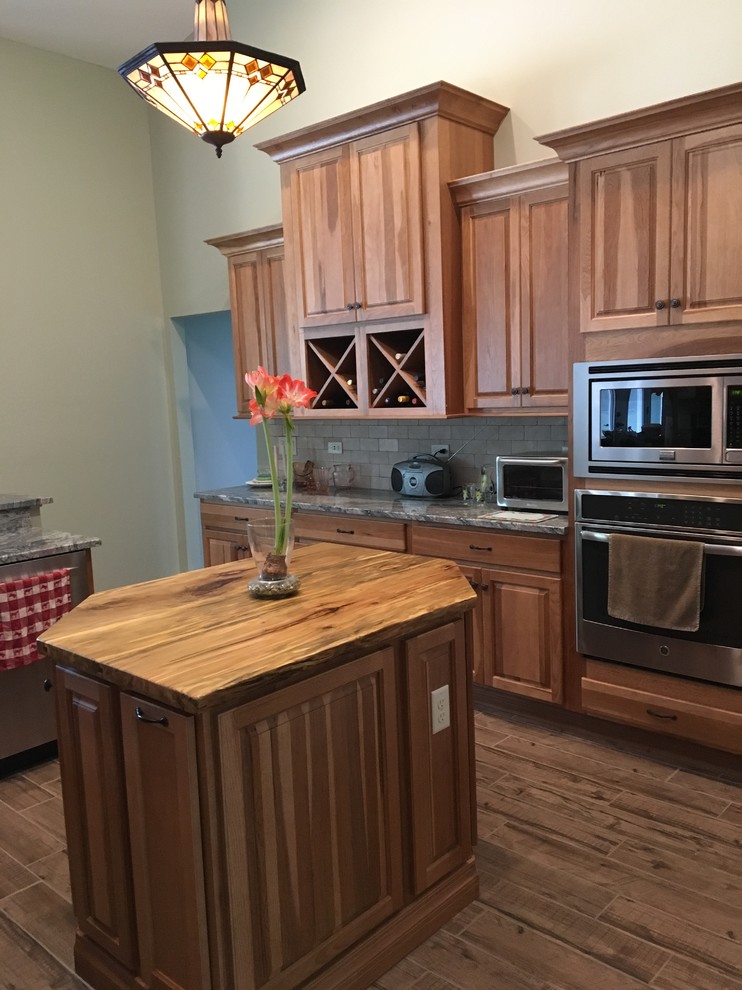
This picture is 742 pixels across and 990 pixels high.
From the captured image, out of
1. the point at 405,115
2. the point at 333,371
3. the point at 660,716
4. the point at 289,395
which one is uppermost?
the point at 405,115

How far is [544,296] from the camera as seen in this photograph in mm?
3625

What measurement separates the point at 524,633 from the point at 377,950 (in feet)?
5.55

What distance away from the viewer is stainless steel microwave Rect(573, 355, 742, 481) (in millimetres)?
2943

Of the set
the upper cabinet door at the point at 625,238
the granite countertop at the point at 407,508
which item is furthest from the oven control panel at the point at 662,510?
the upper cabinet door at the point at 625,238

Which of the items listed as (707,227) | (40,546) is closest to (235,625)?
(40,546)

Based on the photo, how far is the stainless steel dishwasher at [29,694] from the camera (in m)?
3.33

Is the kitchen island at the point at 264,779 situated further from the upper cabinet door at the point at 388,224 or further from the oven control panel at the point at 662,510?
the upper cabinet door at the point at 388,224

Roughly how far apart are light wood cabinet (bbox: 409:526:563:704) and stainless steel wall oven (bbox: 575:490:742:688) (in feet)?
0.45

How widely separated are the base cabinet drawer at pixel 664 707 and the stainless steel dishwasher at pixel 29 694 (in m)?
2.23

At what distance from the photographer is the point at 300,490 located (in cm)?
Result: 500

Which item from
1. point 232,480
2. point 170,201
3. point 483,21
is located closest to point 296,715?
point 483,21

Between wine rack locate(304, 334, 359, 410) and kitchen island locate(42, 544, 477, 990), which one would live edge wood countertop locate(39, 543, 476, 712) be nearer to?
kitchen island locate(42, 544, 477, 990)

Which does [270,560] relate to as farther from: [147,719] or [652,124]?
[652,124]

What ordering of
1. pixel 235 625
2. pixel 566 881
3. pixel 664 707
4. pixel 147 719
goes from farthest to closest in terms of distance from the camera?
pixel 664 707
pixel 566 881
pixel 235 625
pixel 147 719
